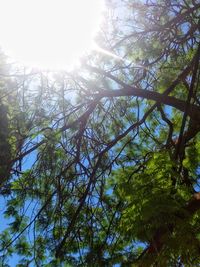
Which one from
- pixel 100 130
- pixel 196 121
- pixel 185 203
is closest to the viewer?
pixel 185 203

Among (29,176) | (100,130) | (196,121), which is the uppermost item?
(100,130)

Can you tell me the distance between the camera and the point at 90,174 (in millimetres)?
5578

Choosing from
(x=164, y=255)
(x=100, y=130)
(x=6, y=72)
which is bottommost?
(x=164, y=255)

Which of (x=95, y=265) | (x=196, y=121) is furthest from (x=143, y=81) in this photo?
(x=95, y=265)

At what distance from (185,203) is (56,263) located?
370 cm

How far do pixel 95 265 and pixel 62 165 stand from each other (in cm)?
136

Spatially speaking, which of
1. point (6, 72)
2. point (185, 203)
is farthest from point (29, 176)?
point (185, 203)

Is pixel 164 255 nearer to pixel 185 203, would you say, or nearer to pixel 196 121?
pixel 185 203

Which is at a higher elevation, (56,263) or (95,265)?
(56,263)

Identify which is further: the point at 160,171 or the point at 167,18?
the point at 167,18

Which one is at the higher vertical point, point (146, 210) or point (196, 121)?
point (196, 121)

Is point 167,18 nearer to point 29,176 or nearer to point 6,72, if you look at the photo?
point 6,72

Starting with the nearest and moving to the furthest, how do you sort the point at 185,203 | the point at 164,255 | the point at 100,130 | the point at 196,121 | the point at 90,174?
the point at 164,255 < the point at 185,203 < the point at 196,121 < the point at 90,174 < the point at 100,130

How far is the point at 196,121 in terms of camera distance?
17.1ft
